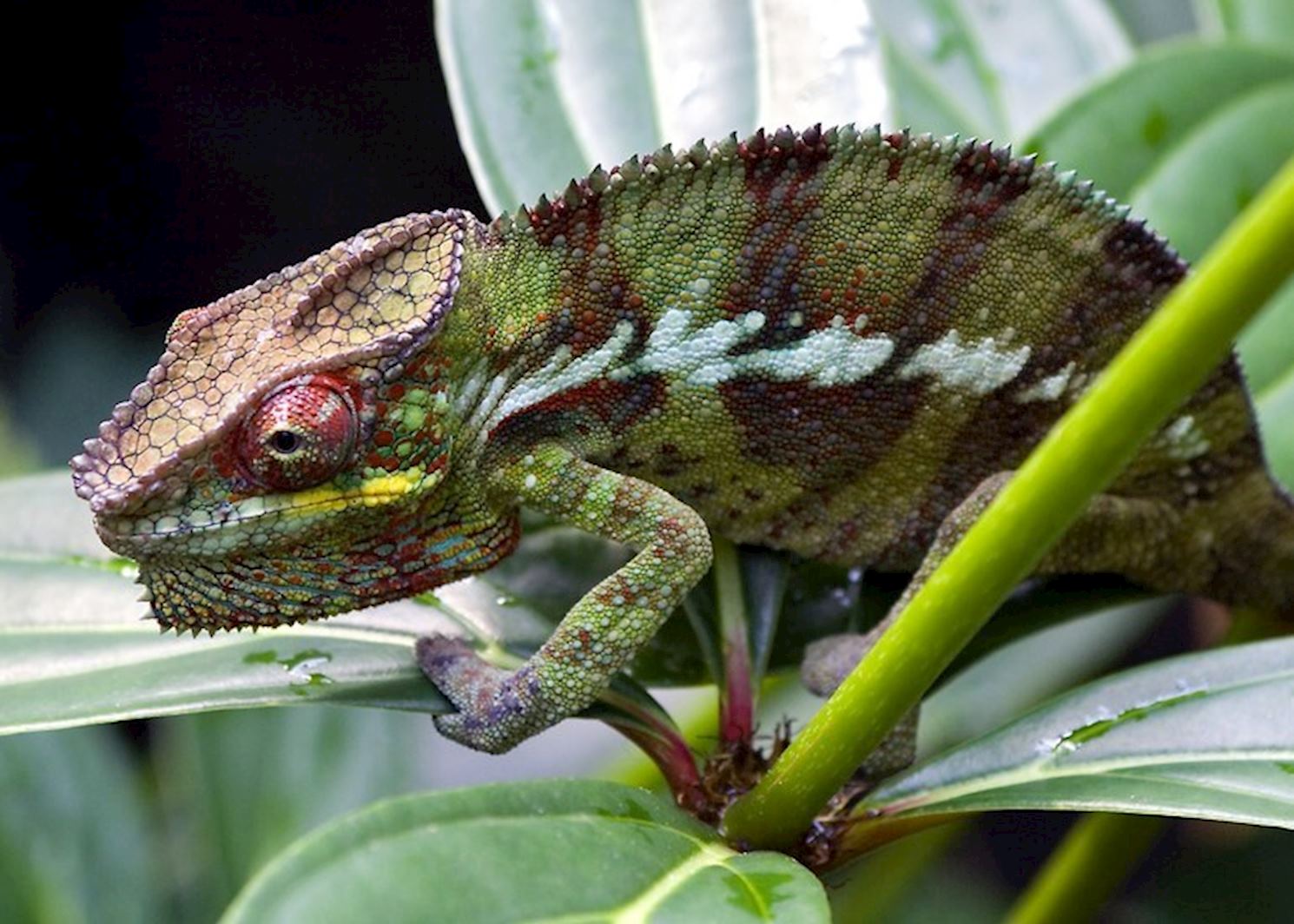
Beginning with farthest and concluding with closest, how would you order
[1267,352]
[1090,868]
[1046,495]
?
[1267,352]
[1090,868]
[1046,495]

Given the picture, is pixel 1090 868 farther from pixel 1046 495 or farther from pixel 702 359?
pixel 1046 495

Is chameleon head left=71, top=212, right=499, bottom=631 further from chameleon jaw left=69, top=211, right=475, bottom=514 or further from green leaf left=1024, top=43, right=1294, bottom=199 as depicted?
green leaf left=1024, top=43, right=1294, bottom=199

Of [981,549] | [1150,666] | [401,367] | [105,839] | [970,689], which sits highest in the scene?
[981,549]

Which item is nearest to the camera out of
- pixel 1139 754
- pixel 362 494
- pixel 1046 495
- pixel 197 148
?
pixel 1046 495

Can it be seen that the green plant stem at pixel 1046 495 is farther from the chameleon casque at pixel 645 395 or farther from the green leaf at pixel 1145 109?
the green leaf at pixel 1145 109

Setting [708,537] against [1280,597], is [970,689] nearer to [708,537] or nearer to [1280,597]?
[1280,597]

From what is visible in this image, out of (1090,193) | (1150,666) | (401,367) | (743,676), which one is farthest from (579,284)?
(1150,666)

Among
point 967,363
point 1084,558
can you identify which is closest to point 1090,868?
point 1084,558
